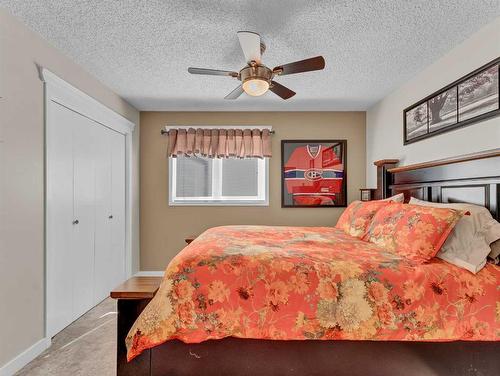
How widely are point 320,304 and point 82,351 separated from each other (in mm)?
1938

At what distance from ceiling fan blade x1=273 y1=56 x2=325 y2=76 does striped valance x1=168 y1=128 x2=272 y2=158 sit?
1.87 meters

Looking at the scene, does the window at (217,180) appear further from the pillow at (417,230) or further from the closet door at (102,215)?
the pillow at (417,230)

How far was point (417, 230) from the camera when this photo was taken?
1786mm

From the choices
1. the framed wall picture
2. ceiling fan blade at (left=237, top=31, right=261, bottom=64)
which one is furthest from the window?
ceiling fan blade at (left=237, top=31, right=261, bottom=64)

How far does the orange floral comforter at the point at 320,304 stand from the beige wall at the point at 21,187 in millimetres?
1175

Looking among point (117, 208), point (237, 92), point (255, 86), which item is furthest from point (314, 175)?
point (117, 208)

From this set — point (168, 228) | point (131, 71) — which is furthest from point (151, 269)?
point (131, 71)

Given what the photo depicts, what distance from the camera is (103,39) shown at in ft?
7.51

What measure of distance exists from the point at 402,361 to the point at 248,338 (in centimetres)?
85

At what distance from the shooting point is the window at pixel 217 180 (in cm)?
424

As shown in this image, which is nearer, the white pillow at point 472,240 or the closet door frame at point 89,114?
the white pillow at point 472,240

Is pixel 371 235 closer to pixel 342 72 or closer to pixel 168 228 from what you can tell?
pixel 342 72

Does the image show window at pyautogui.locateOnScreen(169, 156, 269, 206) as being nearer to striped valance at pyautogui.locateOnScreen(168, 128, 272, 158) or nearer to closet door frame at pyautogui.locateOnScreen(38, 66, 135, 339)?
striped valance at pyautogui.locateOnScreen(168, 128, 272, 158)

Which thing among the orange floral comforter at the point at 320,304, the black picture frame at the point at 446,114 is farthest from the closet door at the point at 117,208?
the black picture frame at the point at 446,114
